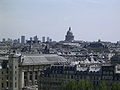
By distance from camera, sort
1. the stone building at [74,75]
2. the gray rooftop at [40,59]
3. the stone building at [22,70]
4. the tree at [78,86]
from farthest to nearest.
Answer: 1. the gray rooftop at [40,59]
2. the stone building at [22,70]
3. the stone building at [74,75]
4. the tree at [78,86]

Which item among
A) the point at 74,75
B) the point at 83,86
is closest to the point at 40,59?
the point at 74,75

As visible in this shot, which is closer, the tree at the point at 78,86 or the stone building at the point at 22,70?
the tree at the point at 78,86

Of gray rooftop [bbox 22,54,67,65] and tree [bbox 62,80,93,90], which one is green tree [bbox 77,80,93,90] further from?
gray rooftop [bbox 22,54,67,65]

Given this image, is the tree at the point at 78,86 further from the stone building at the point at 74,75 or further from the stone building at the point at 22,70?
the stone building at the point at 22,70

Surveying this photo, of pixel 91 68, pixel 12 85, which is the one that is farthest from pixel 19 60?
pixel 91 68

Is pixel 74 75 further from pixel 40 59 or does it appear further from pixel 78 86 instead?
pixel 40 59

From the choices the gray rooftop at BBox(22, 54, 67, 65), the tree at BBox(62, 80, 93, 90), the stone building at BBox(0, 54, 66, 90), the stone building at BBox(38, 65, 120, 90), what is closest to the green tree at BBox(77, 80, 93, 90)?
the tree at BBox(62, 80, 93, 90)

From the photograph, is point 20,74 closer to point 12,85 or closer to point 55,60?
point 12,85

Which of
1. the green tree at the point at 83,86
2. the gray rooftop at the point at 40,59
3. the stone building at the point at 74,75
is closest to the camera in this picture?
the green tree at the point at 83,86

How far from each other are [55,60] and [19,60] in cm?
1346

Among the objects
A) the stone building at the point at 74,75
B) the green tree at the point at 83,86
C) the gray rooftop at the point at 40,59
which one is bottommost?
the green tree at the point at 83,86

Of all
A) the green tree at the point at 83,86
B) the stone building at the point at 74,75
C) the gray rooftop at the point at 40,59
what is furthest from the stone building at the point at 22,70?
the green tree at the point at 83,86

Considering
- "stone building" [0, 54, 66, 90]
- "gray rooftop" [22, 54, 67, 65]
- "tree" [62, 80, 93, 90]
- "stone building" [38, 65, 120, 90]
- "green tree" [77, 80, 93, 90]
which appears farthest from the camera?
"gray rooftop" [22, 54, 67, 65]

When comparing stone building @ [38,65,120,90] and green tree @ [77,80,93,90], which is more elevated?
stone building @ [38,65,120,90]
